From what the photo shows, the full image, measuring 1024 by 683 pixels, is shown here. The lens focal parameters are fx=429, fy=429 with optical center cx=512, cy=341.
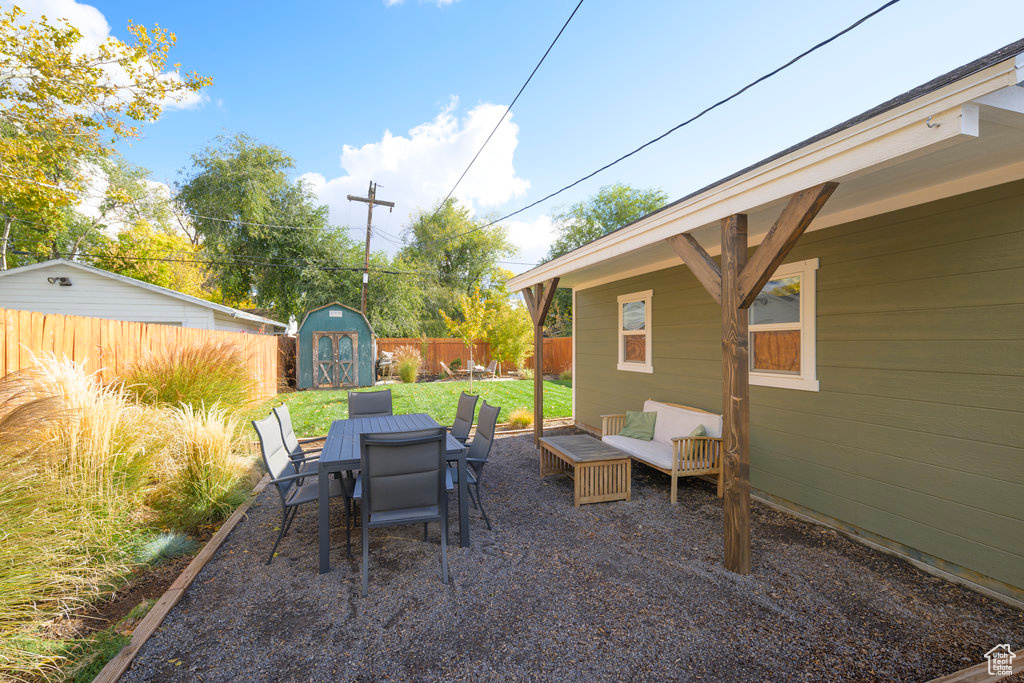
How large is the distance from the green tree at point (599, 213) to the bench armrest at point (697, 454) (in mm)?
21485

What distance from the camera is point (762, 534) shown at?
3389 mm

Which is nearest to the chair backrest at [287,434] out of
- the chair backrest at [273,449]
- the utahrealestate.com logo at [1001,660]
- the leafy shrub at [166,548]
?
the chair backrest at [273,449]

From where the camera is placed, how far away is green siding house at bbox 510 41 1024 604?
2.10 meters

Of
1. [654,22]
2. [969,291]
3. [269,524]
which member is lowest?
[269,524]

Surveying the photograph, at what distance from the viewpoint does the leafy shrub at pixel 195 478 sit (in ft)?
11.7

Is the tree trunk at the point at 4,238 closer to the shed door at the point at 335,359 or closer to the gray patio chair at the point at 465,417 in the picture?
the shed door at the point at 335,359

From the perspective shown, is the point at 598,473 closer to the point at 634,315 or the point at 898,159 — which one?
the point at 634,315

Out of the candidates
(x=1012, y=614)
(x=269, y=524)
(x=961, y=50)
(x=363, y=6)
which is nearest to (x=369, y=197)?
(x=363, y=6)

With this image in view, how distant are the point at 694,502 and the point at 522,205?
7.58m

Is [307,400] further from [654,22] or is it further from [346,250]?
[346,250]

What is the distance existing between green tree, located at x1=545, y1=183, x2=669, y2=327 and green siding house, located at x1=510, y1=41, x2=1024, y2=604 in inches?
860

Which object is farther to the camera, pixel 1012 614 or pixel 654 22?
pixel 654 22

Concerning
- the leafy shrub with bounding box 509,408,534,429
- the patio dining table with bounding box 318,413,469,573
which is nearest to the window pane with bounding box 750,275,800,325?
the patio dining table with bounding box 318,413,469,573

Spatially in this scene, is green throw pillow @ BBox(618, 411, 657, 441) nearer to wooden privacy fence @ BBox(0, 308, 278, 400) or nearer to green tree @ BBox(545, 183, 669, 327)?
wooden privacy fence @ BBox(0, 308, 278, 400)
